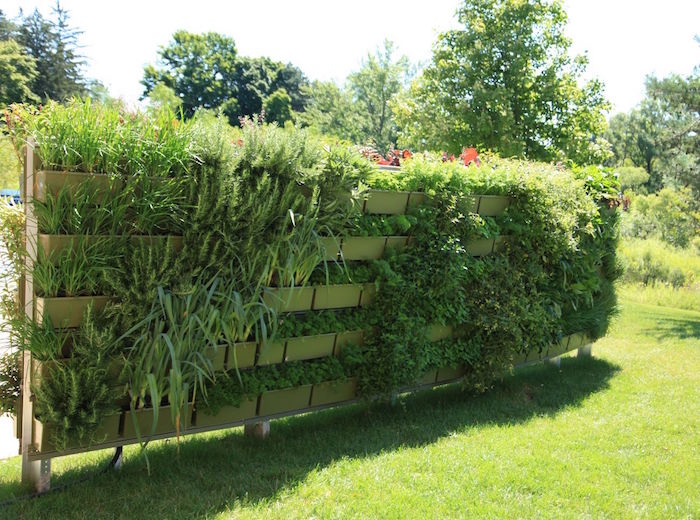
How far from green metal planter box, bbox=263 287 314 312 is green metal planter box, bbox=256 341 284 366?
0.22 m

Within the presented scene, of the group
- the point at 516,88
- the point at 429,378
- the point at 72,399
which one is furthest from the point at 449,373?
the point at 516,88

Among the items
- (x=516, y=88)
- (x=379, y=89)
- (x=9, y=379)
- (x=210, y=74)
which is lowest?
(x=9, y=379)

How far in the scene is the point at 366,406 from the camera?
4270mm

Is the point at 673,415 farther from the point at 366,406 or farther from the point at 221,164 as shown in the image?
the point at 221,164

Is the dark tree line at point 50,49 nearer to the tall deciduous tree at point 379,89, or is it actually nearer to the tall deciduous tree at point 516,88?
the tall deciduous tree at point 379,89

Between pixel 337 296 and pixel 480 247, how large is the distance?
1.49 metres

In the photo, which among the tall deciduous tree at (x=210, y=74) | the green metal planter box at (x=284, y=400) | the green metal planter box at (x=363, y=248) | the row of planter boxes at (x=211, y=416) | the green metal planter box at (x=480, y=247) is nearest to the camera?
the row of planter boxes at (x=211, y=416)

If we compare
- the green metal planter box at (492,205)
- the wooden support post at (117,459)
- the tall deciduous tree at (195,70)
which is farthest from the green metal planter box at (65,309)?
the tall deciduous tree at (195,70)

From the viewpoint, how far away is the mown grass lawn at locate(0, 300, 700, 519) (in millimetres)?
2848

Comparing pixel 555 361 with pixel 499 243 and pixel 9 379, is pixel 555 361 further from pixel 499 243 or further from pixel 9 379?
pixel 9 379

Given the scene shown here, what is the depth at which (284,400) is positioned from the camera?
12.2 feet

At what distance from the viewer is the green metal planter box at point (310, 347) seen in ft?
12.0

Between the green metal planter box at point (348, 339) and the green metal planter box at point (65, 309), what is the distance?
1575 millimetres

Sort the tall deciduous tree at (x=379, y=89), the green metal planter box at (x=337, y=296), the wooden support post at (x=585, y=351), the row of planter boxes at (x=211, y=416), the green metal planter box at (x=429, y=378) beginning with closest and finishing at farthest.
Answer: the row of planter boxes at (x=211, y=416) < the green metal planter box at (x=337, y=296) < the green metal planter box at (x=429, y=378) < the wooden support post at (x=585, y=351) < the tall deciduous tree at (x=379, y=89)
